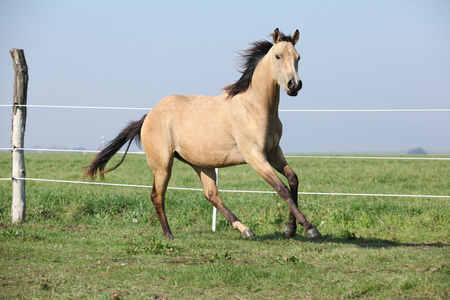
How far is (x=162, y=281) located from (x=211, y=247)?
1.56 meters

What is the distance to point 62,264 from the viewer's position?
4586 mm

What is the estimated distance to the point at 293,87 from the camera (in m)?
4.86

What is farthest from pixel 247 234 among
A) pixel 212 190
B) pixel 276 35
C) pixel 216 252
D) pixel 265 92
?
pixel 276 35

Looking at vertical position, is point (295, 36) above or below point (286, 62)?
above

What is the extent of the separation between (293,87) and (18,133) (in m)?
4.96

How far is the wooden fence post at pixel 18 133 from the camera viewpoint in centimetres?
760

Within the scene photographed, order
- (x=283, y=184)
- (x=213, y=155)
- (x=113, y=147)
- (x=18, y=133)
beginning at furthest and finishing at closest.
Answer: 1. (x=18, y=133)
2. (x=113, y=147)
3. (x=213, y=155)
4. (x=283, y=184)

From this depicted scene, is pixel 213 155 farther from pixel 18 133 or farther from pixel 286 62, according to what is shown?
pixel 18 133

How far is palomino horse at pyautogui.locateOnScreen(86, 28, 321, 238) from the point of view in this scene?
205 inches

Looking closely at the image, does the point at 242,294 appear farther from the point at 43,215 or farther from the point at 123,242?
the point at 43,215

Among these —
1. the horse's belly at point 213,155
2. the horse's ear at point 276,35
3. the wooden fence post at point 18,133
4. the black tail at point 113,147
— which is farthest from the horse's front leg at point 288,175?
the wooden fence post at point 18,133

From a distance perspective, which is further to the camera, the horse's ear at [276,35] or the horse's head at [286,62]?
the horse's ear at [276,35]

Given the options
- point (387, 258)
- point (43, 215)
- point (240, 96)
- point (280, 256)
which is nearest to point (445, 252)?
point (387, 258)

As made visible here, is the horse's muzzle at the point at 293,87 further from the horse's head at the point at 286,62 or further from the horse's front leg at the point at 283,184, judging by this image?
the horse's front leg at the point at 283,184
